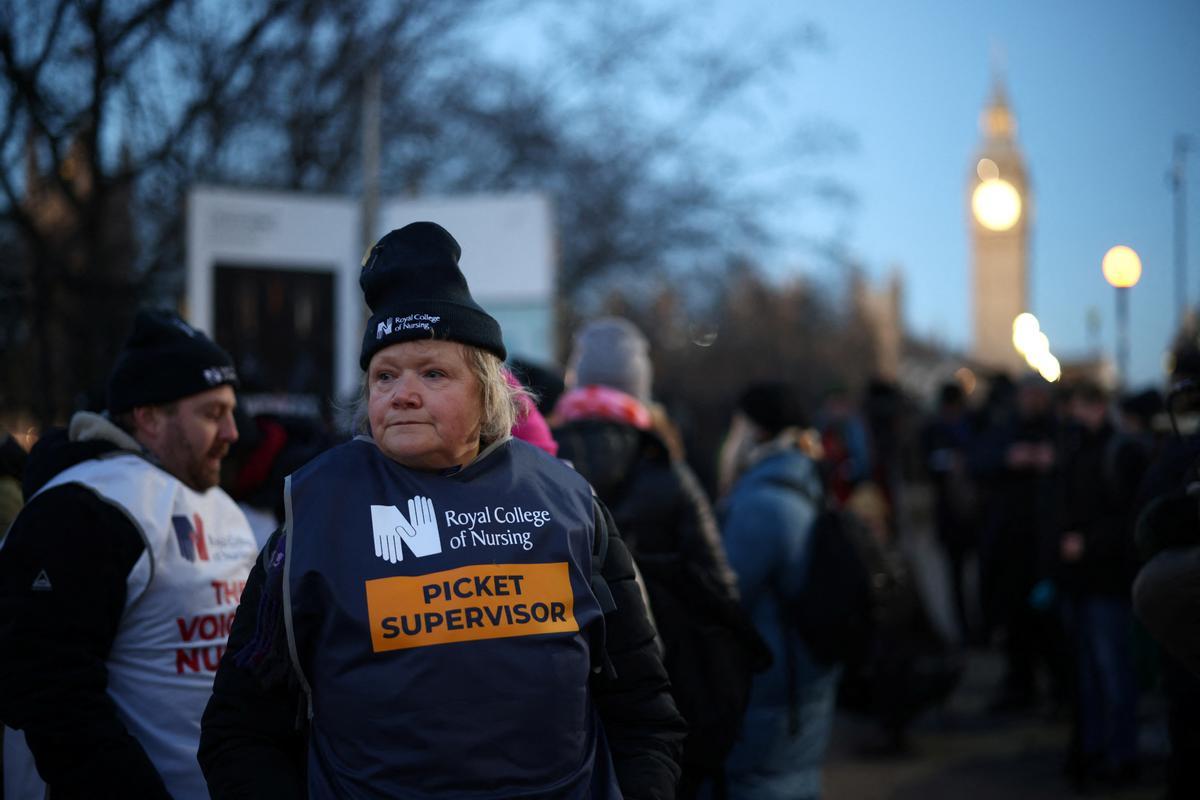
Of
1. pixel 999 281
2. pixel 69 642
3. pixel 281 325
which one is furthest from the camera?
pixel 999 281

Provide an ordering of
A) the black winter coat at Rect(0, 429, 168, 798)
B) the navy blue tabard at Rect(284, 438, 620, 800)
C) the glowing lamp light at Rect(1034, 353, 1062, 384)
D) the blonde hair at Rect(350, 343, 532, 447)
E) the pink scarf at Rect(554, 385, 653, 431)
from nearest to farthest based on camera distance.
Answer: the navy blue tabard at Rect(284, 438, 620, 800), the blonde hair at Rect(350, 343, 532, 447), the black winter coat at Rect(0, 429, 168, 798), the pink scarf at Rect(554, 385, 653, 431), the glowing lamp light at Rect(1034, 353, 1062, 384)

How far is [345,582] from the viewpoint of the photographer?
2031 mm

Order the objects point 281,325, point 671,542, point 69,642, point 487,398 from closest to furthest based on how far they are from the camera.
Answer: point 487,398 < point 69,642 < point 671,542 < point 281,325

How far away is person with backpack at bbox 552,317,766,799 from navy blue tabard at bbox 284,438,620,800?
1123 millimetres

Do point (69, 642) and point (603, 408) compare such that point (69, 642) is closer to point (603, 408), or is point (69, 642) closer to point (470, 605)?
point (470, 605)

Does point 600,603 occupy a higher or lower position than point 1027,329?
lower

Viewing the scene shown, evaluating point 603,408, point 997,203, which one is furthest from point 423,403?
point 997,203

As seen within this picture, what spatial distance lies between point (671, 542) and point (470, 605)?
163cm

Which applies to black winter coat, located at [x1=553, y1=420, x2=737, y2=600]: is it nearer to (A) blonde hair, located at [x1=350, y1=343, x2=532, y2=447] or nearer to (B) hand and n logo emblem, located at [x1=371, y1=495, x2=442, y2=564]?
(A) blonde hair, located at [x1=350, y1=343, x2=532, y2=447]

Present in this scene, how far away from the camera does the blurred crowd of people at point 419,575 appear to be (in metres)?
2.07

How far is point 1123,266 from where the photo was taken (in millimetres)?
17469

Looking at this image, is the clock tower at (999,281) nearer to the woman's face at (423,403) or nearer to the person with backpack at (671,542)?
the person with backpack at (671,542)

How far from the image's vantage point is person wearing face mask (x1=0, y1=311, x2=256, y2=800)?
8.30ft

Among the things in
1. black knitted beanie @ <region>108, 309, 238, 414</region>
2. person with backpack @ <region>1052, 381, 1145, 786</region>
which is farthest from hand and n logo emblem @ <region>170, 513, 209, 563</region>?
person with backpack @ <region>1052, 381, 1145, 786</region>
